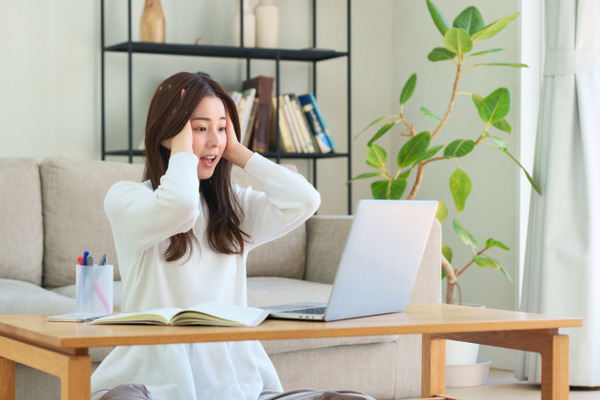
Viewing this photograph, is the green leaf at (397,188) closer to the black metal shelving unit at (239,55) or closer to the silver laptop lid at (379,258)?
the black metal shelving unit at (239,55)

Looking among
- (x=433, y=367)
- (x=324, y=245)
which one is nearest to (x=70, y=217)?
(x=324, y=245)

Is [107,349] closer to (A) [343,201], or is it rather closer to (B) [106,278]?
(B) [106,278]

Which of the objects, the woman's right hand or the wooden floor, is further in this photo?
the wooden floor

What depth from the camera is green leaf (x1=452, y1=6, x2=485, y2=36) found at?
10.5 ft

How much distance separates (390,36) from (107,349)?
2.61 metres

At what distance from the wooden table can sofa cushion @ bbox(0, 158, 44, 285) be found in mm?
1465

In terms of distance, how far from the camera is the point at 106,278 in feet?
4.33

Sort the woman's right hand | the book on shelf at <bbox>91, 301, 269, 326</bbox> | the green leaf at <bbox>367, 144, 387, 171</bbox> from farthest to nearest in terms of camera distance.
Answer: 1. the green leaf at <bbox>367, 144, 387, 171</bbox>
2. the woman's right hand
3. the book on shelf at <bbox>91, 301, 269, 326</bbox>

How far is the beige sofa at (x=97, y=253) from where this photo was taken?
256 centimetres

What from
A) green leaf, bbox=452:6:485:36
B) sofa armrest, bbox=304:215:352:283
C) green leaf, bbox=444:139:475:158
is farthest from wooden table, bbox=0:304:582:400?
green leaf, bbox=452:6:485:36

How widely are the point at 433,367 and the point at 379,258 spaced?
1.47ft

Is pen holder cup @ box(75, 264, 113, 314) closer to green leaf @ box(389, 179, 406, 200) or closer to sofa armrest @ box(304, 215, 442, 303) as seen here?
sofa armrest @ box(304, 215, 442, 303)

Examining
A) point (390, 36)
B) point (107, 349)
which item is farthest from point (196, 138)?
point (390, 36)

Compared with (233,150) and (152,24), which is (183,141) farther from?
(152,24)
